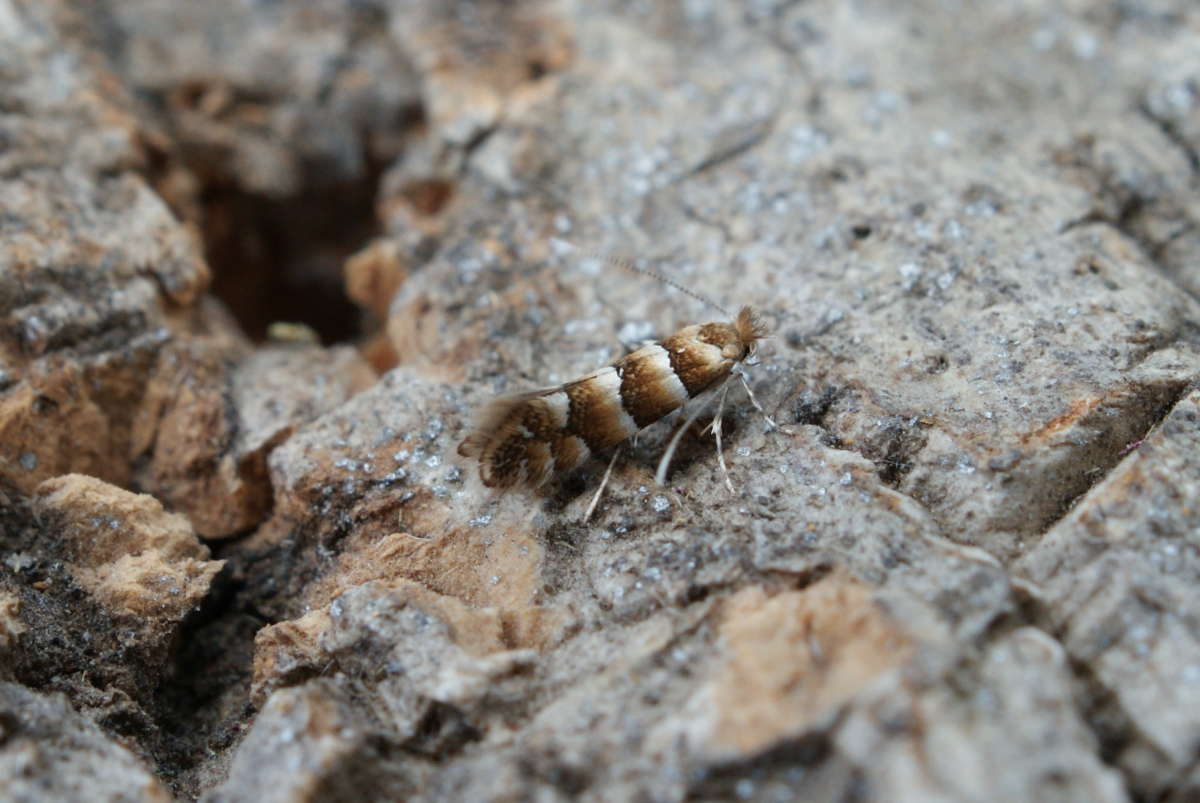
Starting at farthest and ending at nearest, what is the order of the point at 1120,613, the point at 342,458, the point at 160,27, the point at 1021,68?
the point at 160,27 < the point at 1021,68 < the point at 342,458 < the point at 1120,613

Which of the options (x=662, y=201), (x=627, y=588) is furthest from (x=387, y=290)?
(x=627, y=588)

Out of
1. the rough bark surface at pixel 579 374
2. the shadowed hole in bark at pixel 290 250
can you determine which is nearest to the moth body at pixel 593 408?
the rough bark surface at pixel 579 374

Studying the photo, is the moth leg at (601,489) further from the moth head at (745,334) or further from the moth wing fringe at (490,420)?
the moth head at (745,334)

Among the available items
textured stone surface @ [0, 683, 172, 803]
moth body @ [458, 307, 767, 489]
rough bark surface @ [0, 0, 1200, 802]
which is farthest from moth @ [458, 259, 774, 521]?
textured stone surface @ [0, 683, 172, 803]

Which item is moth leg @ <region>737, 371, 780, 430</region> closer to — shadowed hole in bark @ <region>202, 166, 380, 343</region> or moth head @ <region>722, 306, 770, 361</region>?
moth head @ <region>722, 306, 770, 361</region>

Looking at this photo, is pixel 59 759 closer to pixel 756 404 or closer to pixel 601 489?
pixel 601 489

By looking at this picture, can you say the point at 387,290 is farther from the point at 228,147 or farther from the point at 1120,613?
the point at 1120,613
